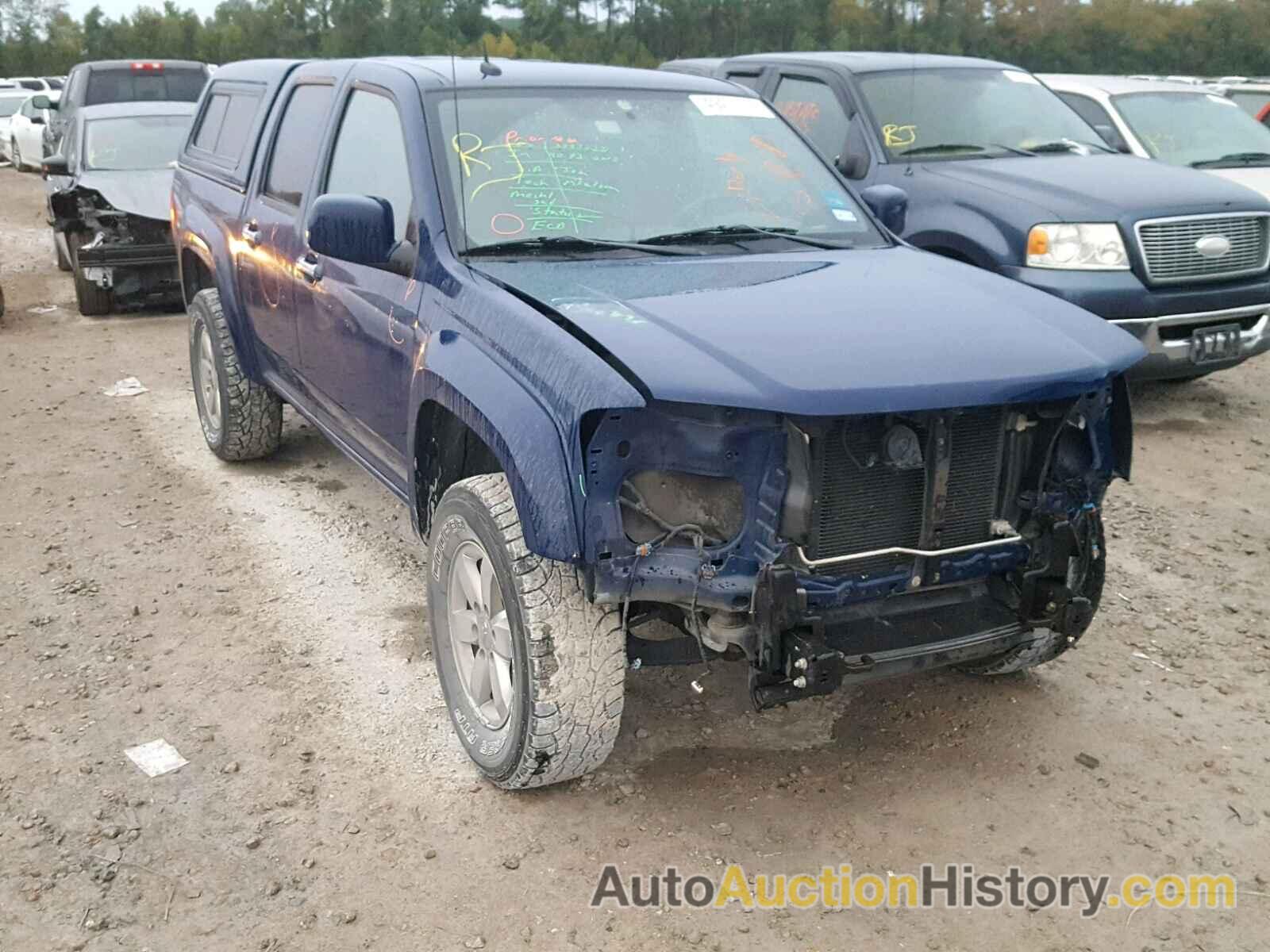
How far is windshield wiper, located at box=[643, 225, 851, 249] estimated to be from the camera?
157 inches

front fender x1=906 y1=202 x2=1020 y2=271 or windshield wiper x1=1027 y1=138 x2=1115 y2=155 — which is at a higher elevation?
windshield wiper x1=1027 y1=138 x2=1115 y2=155

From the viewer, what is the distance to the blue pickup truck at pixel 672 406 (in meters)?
3.01

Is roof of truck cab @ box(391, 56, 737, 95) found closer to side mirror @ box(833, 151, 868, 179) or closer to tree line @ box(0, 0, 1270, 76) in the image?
tree line @ box(0, 0, 1270, 76)

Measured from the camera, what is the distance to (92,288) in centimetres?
985

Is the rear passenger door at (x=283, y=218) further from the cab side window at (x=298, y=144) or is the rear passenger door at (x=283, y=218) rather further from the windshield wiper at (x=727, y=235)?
the windshield wiper at (x=727, y=235)

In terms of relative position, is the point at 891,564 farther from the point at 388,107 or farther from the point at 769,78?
the point at 769,78

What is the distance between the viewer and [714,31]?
567 inches

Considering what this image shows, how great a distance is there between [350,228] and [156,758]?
168cm

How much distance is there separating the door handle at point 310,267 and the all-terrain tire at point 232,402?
1.31 m

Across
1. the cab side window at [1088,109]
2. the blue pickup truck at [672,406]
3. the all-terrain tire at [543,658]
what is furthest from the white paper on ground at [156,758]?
the cab side window at [1088,109]

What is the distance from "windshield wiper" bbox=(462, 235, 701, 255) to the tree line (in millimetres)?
1098

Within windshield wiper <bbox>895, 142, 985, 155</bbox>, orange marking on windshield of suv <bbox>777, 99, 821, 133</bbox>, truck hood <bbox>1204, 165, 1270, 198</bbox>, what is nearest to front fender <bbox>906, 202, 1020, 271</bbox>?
windshield wiper <bbox>895, 142, 985, 155</bbox>

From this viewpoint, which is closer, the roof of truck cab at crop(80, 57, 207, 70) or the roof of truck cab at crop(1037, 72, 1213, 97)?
the roof of truck cab at crop(1037, 72, 1213, 97)

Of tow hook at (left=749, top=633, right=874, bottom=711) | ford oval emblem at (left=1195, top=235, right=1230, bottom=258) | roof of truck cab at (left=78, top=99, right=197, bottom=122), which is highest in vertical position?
roof of truck cab at (left=78, top=99, right=197, bottom=122)
